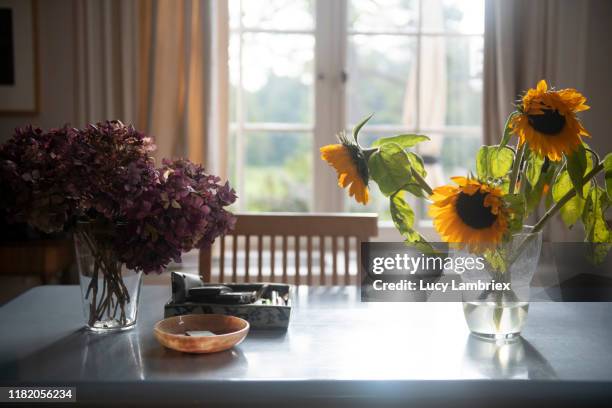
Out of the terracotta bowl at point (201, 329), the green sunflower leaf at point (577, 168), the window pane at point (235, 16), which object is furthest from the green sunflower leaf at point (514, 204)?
the window pane at point (235, 16)

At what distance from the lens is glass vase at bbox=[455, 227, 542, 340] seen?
1068 mm

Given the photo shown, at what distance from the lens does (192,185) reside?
1.16 metres

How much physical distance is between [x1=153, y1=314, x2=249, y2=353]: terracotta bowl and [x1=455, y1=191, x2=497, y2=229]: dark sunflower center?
43cm

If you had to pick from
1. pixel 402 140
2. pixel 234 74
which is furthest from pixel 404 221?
pixel 234 74

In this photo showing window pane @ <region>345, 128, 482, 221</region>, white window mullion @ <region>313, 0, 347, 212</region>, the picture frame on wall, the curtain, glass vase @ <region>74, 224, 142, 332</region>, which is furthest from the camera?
window pane @ <region>345, 128, 482, 221</region>

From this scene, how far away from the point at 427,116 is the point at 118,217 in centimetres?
218

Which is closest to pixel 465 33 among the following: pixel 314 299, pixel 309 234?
pixel 309 234

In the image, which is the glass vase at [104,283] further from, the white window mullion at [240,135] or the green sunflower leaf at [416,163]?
the white window mullion at [240,135]

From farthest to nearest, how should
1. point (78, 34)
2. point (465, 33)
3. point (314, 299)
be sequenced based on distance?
1. point (465, 33)
2. point (78, 34)
3. point (314, 299)

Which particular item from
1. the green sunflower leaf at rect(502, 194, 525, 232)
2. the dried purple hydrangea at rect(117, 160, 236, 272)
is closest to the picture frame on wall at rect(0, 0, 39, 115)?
the dried purple hydrangea at rect(117, 160, 236, 272)

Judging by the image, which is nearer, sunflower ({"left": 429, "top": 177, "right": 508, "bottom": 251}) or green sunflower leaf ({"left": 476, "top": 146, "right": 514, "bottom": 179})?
sunflower ({"left": 429, "top": 177, "right": 508, "bottom": 251})

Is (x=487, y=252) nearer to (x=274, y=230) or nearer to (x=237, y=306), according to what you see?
(x=237, y=306)

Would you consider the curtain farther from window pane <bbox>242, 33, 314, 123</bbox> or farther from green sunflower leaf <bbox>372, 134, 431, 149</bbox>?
green sunflower leaf <bbox>372, 134, 431, 149</bbox>

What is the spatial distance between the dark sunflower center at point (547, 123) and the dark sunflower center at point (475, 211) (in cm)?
15
